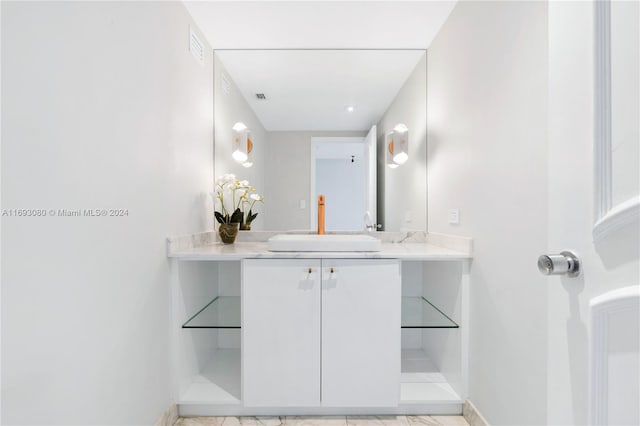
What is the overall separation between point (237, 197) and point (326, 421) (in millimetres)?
1364

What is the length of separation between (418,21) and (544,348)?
5.56ft

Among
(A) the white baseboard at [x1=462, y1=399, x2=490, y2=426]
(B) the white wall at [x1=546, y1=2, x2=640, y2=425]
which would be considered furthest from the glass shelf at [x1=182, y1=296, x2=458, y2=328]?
(B) the white wall at [x1=546, y1=2, x2=640, y2=425]

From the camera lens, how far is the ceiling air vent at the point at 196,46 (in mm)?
1750

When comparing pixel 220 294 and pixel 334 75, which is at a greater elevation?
pixel 334 75

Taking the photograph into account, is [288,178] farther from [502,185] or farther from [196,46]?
[502,185]

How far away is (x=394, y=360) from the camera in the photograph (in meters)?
1.56

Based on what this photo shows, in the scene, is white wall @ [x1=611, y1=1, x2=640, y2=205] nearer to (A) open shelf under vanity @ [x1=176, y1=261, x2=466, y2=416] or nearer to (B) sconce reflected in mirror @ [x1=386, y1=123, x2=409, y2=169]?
(A) open shelf under vanity @ [x1=176, y1=261, x2=466, y2=416]

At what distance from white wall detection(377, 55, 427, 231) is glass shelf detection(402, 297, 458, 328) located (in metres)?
0.48

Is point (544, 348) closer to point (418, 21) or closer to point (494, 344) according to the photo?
point (494, 344)

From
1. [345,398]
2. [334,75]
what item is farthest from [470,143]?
[345,398]

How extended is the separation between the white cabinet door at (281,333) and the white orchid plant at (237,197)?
0.62m

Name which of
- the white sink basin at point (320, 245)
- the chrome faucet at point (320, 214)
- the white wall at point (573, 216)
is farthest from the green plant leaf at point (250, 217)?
the white wall at point (573, 216)

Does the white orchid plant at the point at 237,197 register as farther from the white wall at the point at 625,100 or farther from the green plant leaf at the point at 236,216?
the white wall at the point at 625,100

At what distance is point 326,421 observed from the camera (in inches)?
61.5
